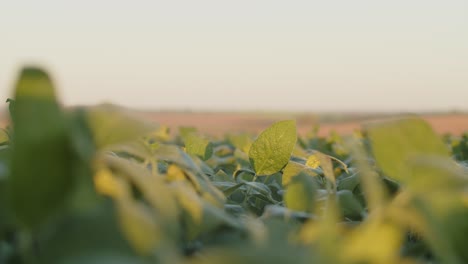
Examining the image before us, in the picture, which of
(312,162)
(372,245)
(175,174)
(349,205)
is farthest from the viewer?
(312,162)

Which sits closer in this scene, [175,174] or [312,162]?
[175,174]

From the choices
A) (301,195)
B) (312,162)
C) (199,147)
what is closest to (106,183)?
(301,195)

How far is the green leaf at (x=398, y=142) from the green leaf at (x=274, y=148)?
1.29 ft

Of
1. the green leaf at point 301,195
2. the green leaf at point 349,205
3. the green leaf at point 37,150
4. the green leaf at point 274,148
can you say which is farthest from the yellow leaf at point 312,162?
the green leaf at point 37,150

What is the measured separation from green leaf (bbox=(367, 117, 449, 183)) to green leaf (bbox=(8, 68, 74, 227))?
0.35 m

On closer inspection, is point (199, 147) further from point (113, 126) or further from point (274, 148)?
point (113, 126)

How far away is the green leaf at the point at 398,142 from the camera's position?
2.12ft

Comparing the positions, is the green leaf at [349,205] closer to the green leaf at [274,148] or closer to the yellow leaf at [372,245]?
the green leaf at [274,148]

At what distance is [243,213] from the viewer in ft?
2.74

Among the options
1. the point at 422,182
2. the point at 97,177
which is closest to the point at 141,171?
the point at 97,177

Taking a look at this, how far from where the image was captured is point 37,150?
47 cm

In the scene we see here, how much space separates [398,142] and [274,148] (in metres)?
0.47

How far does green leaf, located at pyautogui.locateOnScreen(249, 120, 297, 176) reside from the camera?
106cm

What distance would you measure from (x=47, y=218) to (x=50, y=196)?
2 centimetres
